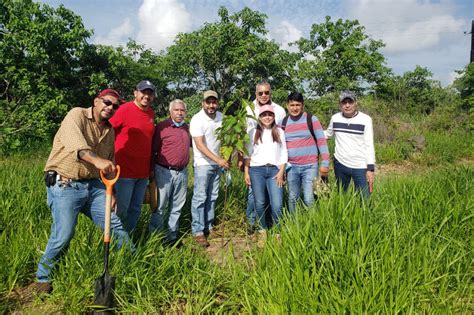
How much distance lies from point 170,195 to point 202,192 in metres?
0.38

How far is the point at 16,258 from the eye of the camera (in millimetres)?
3078

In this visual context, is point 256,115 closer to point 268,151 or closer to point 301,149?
point 268,151

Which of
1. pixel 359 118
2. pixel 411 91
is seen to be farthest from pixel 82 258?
pixel 411 91

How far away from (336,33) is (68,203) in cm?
2609

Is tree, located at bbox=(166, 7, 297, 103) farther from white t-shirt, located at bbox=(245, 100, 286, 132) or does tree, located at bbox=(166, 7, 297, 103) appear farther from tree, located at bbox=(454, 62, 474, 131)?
white t-shirt, located at bbox=(245, 100, 286, 132)

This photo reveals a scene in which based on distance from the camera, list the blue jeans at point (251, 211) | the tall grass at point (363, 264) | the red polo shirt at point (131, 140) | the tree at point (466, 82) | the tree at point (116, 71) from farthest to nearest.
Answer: the tree at point (466, 82), the tree at point (116, 71), the blue jeans at point (251, 211), the red polo shirt at point (131, 140), the tall grass at point (363, 264)

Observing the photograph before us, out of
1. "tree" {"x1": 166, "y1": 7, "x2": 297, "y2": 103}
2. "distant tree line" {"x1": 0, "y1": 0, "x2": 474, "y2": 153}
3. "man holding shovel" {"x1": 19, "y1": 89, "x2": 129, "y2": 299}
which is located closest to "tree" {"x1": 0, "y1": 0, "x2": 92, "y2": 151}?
"distant tree line" {"x1": 0, "y1": 0, "x2": 474, "y2": 153}

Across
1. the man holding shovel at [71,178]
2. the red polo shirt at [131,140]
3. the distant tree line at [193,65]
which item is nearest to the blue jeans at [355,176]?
the red polo shirt at [131,140]

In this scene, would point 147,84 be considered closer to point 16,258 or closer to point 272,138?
point 272,138

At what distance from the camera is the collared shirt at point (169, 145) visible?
4.06 m

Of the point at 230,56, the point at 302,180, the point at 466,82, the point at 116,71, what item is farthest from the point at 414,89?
the point at 302,180

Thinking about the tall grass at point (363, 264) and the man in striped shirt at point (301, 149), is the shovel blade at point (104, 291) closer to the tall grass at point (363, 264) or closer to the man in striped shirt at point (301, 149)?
the tall grass at point (363, 264)

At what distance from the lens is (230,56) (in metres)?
22.4

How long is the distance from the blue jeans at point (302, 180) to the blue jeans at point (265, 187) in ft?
0.54
